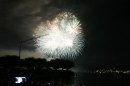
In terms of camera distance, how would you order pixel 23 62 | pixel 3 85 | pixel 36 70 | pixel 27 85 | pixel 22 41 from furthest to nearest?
pixel 36 70 < pixel 23 62 < pixel 22 41 < pixel 3 85 < pixel 27 85

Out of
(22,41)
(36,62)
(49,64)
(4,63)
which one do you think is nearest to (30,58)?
(36,62)

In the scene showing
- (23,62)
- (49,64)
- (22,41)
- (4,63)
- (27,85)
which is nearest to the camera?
(27,85)

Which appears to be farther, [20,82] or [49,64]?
[49,64]

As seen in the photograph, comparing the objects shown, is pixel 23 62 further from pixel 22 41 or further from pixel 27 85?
pixel 27 85

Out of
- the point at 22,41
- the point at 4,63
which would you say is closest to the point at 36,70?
the point at 4,63

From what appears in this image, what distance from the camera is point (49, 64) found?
18038cm

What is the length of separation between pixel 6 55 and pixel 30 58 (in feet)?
118

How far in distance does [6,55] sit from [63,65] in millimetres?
78086

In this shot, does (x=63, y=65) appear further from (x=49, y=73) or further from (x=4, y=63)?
(x=4, y=63)

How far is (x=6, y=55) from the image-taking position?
415ft

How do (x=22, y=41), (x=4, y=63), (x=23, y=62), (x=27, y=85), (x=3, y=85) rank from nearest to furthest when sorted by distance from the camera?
(x=27, y=85), (x=3, y=85), (x=22, y=41), (x=4, y=63), (x=23, y=62)

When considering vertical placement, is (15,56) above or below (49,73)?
above

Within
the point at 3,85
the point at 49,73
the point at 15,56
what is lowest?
the point at 49,73

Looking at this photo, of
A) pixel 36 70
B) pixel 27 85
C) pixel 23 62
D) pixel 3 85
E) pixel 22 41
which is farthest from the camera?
pixel 36 70
